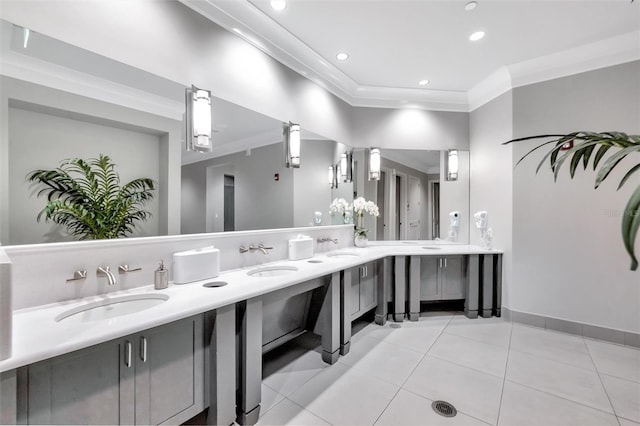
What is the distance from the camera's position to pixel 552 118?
9.75ft

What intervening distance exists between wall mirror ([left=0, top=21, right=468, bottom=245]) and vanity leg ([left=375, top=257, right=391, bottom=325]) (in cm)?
115

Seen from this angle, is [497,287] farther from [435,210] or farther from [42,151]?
[42,151]

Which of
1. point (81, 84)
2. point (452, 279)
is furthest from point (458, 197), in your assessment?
point (81, 84)

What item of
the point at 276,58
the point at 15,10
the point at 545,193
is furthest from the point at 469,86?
the point at 15,10

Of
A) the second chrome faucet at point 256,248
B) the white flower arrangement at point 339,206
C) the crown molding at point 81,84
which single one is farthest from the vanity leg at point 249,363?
the white flower arrangement at point 339,206

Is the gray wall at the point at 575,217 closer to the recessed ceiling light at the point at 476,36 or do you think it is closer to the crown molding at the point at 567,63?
the crown molding at the point at 567,63

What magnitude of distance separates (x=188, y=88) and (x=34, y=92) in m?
0.80

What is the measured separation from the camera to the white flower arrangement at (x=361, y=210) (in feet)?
11.6

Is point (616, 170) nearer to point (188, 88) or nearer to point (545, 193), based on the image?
point (545, 193)

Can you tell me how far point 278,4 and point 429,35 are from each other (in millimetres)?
1411

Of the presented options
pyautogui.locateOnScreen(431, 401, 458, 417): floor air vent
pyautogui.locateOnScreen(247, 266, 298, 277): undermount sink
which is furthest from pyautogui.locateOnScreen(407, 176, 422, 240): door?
pyautogui.locateOnScreen(431, 401, 458, 417): floor air vent

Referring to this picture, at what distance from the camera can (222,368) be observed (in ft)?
4.84

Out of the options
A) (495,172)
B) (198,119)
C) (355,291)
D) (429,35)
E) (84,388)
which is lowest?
(355,291)

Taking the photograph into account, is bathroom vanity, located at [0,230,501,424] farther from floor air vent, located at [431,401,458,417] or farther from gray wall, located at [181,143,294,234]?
floor air vent, located at [431,401,458,417]
